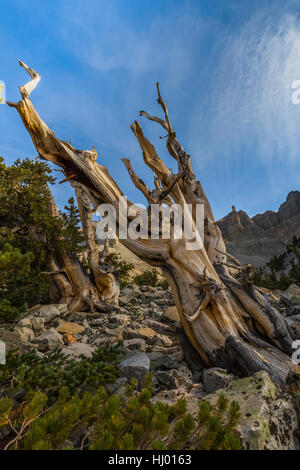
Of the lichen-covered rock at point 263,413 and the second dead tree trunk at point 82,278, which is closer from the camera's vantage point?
the lichen-covered rock at point 263,413

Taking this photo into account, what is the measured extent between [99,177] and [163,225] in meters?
1.83

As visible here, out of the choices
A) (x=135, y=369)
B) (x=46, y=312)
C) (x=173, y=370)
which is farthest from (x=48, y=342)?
(x=46, y=312)

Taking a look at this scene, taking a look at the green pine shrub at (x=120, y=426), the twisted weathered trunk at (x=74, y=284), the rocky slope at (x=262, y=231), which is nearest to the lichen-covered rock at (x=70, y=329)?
the twisted weathered trunk at (x=74, y=284)

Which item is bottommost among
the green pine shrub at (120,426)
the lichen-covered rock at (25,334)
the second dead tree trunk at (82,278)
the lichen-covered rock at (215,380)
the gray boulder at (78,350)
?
the lichen-covered rock at (215,380)

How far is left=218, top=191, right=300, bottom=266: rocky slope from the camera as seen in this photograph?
57.1 m

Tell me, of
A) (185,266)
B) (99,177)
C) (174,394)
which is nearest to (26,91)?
(99,177)

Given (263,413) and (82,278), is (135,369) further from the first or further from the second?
(82,278)

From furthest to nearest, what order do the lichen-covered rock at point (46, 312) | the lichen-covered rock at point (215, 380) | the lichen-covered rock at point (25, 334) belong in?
the lichen-covered rock at point (46, 312) < the lichen-covered rock at point (25, 334) < the lichen-covered rock at point (215, 380)

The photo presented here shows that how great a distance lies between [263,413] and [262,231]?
7152 cm

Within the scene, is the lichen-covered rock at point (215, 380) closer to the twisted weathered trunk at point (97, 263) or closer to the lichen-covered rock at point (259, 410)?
the lichen-covered rock at point (259, 410)

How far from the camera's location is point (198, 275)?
13.0ft

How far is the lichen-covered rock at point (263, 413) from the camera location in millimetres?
1791

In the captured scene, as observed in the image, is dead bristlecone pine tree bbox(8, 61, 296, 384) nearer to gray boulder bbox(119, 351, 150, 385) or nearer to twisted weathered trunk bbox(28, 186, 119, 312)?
gray boulder bbox(119, 351, 150, 385)

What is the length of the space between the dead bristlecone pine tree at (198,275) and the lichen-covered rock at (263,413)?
0.53 metres
